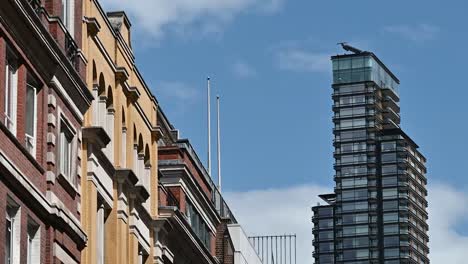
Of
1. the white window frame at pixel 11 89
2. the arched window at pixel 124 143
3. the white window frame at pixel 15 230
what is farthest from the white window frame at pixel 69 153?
the arched window at pixel 124 143

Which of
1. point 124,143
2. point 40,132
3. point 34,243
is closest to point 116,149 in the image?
point 124,143

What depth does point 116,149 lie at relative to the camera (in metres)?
52.8

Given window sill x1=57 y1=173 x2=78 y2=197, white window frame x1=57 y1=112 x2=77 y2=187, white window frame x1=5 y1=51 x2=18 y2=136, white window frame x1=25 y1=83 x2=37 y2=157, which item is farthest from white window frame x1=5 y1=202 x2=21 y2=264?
white window frame x1=57 y1=112 x2=77 y2=187

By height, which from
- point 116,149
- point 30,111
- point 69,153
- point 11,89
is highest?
point 116,149

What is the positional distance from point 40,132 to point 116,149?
40.9ft

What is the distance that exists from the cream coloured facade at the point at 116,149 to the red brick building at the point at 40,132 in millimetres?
3569

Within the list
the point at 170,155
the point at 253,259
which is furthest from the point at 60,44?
the point at 253,259

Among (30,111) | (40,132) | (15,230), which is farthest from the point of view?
(40,132)

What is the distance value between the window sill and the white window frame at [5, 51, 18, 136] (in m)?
3.08

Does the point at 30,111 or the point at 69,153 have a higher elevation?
the point at 30,111

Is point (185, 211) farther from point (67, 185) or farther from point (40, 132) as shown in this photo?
point (40, 132)

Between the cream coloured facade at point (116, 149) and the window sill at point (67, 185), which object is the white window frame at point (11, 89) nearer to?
the window sill at point (67, 185)

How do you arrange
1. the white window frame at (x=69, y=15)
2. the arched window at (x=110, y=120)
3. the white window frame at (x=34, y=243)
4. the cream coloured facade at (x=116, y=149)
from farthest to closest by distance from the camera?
the arched window at (x=110, y=120) < the cream coloured facade at (x=116, y=149) < the white window frame at (x=69, y=15) < the white window frame at (x=34, y=243)

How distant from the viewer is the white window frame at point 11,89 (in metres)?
38.5
